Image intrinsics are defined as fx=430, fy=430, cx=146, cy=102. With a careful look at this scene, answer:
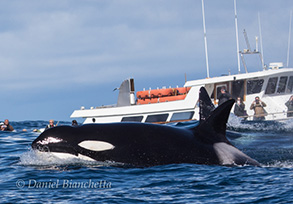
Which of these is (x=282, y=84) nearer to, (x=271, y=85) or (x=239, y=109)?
(x=271, y=85)

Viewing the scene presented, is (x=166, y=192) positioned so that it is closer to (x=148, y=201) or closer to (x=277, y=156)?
(x=148, y=201)

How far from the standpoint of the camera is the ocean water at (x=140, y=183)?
22.5 ft

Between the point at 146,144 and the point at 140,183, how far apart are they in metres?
1.26

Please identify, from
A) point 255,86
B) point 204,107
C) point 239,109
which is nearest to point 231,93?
point 255,86

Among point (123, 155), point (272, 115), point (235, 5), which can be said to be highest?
point (235, 5)

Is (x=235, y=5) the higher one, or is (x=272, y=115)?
(x=235, y=5)

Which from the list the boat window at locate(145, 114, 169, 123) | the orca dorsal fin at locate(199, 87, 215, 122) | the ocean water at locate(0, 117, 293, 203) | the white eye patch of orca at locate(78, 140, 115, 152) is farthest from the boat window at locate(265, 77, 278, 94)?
the white eye patch of orca at locate(78, 140, 115, 152)

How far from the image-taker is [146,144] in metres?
8.78

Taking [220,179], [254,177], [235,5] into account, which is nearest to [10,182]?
[220,179]

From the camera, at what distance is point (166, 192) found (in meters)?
7.12

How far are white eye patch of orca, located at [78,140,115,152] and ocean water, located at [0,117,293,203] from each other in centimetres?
34

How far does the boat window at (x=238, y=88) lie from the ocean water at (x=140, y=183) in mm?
18491

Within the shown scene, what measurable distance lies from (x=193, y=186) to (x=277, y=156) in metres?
4.23

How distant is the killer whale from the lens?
28.7 ft
